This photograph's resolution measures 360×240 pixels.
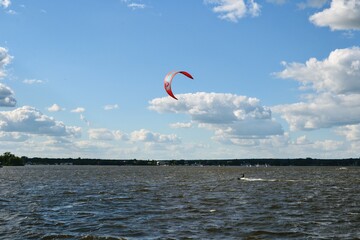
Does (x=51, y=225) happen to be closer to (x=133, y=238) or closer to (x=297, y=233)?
(x=133, y=238)

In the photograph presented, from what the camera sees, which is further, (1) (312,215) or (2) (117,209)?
(2) (117,209)

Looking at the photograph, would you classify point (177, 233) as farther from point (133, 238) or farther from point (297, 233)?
point (297, 233)

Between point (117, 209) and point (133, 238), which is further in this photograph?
point (117, 209)

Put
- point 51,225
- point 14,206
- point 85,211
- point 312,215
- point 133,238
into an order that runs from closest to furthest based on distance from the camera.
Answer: point 133,238 < point 51,225 < point 312,215 < point 85,211 < point 14,206

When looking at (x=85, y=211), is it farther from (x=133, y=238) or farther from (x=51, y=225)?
(x=133, y=238)

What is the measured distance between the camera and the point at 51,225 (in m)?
34.0

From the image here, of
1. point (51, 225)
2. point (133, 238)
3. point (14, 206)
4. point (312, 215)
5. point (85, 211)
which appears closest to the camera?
point (133, 238)

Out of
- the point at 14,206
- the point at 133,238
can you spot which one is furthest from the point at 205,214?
the point at 14,206

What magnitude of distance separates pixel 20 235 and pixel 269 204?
89.1 ft

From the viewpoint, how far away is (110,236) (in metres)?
29.3

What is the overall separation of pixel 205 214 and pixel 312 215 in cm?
915

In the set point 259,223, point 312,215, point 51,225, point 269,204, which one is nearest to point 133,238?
point 51,225

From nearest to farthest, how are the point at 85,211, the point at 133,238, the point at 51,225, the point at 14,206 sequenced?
1. the point at 133,238
2. the point at 51,225
3. the point at 85,211
4. the point at 14,206

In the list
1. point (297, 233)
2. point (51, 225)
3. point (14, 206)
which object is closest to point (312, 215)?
point (297, 233)
